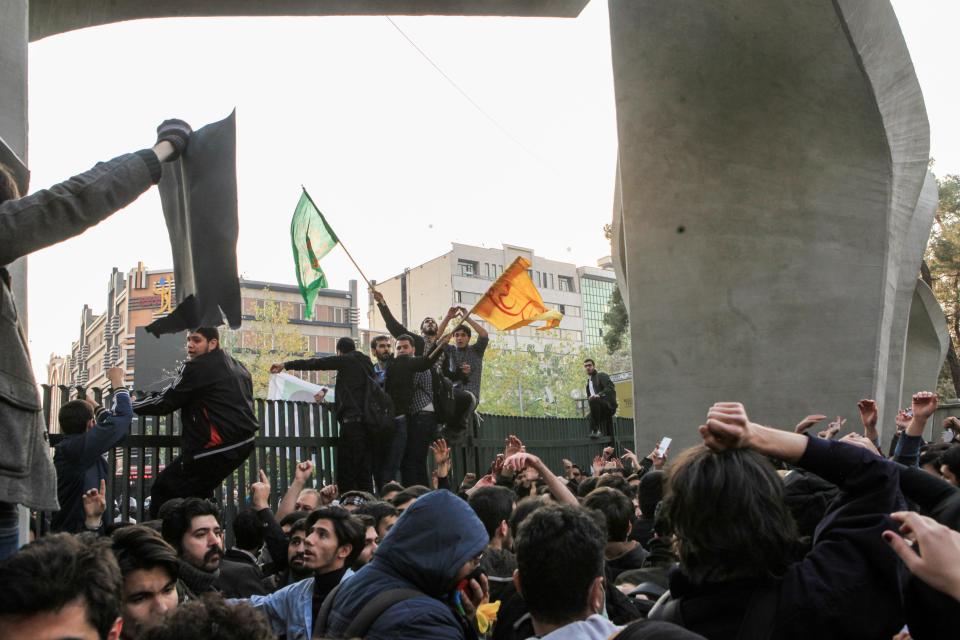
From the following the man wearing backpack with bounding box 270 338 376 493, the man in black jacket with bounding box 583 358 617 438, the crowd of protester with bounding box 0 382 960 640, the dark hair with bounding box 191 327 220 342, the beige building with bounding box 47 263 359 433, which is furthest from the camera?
the beige building with bounding box 47 263 359 433

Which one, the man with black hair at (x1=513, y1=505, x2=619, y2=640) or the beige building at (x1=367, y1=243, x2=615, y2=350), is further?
the beige building at (x1=367, y1=243, x2=615, y2=350)

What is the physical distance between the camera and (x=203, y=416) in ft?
24.8


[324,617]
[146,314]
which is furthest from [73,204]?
[146,314]

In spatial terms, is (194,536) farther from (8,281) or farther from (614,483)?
(614,483)

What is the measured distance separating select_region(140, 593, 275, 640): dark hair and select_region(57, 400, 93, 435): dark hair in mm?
5656

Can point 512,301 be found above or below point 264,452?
above

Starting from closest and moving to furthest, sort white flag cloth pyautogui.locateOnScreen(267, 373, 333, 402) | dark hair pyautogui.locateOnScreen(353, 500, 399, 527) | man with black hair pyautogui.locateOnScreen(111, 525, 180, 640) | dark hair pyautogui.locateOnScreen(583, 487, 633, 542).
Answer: man with black hair pyautogui.locateOnScreen(111, 525, 180, 640)
dark hair pyautogui.locateOnScreen(583, 487, 633, 542)
dark hair pyautogui.locateOnScreen(353, 500, 399, 527)
white flag cloth pyautogui.locateOnScreen(267, 373, 333, 402)

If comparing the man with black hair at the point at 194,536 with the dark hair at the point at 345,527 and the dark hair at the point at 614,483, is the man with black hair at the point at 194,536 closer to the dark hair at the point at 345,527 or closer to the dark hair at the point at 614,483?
the dark hair at the point at 345,527

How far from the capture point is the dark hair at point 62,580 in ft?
7.16

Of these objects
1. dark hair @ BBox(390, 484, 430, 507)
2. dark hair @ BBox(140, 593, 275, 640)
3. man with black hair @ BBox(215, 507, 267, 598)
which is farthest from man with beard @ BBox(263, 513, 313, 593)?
dark hair @ BBox(140, 593, 275, 640)

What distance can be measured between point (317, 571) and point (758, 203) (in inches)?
326

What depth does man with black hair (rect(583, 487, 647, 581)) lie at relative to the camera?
4.66 m

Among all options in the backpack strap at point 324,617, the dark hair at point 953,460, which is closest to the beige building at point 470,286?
the dark hair at point 953,460

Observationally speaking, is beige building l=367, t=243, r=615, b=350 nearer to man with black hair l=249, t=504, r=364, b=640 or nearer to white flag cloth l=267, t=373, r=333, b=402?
white flag cloth l=267, t=373, r=333, b=402
